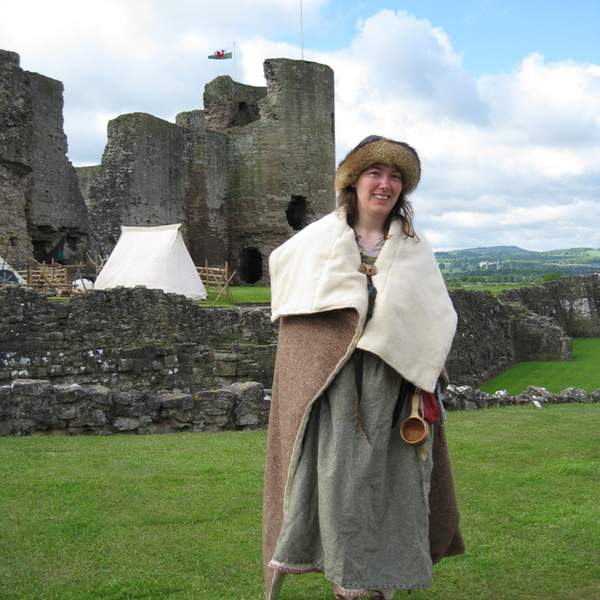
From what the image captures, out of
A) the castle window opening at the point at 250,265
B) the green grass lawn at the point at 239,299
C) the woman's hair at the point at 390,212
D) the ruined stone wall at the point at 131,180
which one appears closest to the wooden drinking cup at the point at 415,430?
the woman's hair at the point at 390,212

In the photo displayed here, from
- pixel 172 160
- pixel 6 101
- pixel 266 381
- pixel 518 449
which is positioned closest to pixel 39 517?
pixel 518 449

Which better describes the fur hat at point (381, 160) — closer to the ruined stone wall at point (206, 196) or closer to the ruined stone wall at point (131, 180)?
the ruined stone wall at point (131, 180)

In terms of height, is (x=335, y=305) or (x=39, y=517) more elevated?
(x=335, y=305)

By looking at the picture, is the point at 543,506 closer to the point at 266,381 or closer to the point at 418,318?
the point at 418,318

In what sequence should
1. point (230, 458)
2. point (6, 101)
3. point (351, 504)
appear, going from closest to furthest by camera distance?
point (351, 504) → point (230, 458) → point (6, 101)

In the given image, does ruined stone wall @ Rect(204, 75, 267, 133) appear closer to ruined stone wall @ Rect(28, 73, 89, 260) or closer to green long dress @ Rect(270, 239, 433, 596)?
ruined stone wall @ Rect(28, 73, 89, 260)

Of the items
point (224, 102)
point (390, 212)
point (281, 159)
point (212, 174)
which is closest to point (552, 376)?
point (390, 212)

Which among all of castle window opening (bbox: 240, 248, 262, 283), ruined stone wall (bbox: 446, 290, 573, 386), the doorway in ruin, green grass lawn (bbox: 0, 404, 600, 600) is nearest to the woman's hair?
green grass lawn (bbox: 0, 404, 600, 600)

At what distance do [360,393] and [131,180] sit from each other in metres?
23.5

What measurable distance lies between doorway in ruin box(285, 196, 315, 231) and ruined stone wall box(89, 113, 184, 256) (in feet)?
20.3

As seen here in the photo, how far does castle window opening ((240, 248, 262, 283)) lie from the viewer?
97.7 ft

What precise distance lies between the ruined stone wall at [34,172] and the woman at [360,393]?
57.5 feet

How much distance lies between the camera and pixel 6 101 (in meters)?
18.5

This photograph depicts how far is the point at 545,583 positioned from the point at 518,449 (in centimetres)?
319
